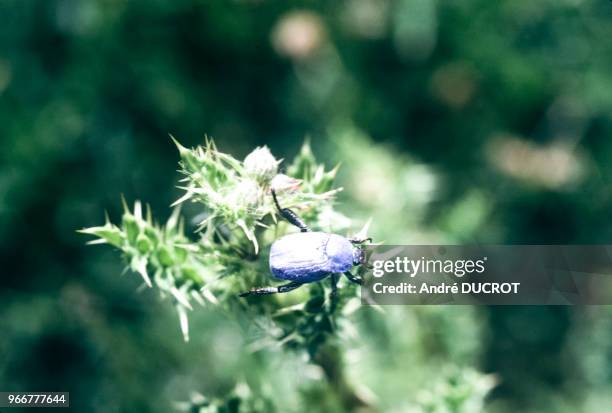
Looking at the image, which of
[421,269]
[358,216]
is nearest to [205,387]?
[358,216]

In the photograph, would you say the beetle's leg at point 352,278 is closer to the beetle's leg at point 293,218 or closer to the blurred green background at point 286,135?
the beetle's leg at point 293,218

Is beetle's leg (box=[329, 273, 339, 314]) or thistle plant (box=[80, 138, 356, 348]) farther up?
thistle plant (box=[80, 138, 356, 348])

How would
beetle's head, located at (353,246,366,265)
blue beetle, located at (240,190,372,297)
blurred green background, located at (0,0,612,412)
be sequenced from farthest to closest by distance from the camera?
blurred green background, located at (0,0,612,412)
beetle's head, located at (353,246,366,265)
blue beetle, located at (240,190,372,297)

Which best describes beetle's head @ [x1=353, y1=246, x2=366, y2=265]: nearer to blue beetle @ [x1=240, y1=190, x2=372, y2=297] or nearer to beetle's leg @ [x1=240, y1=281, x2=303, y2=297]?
blue beetle @ [x1=240, y1=190, x2=372, y2=297]

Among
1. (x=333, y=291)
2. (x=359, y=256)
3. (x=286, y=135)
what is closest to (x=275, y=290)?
(x=333, y=291)

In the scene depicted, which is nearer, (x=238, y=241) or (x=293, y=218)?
(x=293, y=218)

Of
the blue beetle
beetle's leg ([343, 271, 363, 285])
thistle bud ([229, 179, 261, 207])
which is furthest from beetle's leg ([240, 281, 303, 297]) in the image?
thistle bud ([229, 179, 261, 207])

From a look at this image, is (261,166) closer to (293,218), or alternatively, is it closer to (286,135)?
(293,218)
